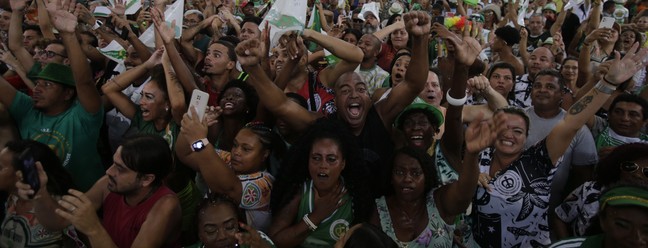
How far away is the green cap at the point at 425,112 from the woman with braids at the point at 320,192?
69 cm

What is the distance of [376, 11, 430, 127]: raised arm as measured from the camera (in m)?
3.20

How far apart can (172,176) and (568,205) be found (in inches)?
90.6

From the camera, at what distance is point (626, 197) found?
6.68 ft

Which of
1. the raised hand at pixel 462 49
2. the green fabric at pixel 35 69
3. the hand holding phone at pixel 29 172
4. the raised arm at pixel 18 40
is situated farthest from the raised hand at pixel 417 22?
the raised arm at pixel 18 40

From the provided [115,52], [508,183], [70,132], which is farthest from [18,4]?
[508,183]

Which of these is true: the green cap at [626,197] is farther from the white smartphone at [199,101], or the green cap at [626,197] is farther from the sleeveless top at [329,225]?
the white smartphone at [199,101]

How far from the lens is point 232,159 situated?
3113 mm

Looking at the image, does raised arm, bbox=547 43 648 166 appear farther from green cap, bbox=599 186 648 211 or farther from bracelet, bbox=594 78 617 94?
green cap, bbox=599 186 648 211

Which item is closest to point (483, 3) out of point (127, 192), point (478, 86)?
point (478, 86)

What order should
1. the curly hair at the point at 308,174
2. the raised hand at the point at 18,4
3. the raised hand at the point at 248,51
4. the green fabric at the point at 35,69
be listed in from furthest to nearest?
the raised hand at the point at 18,4 → the green fabric at the point at 35,69 → the raised hand at the point at 248,51 → the curly hair at the point at 308,174

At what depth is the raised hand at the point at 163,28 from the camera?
3.91 meters

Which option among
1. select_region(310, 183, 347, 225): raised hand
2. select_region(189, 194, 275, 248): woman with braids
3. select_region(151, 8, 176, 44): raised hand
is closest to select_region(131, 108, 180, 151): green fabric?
select_region(151, 8, 176, 44): raised hand

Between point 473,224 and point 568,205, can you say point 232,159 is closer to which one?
point 473,224

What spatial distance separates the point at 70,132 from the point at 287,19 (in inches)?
61.6
